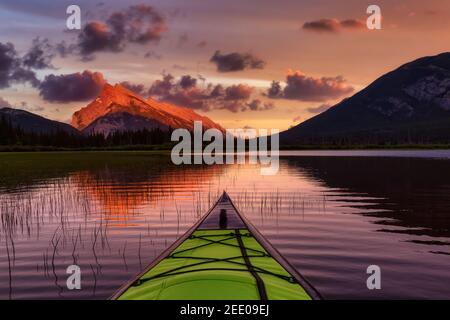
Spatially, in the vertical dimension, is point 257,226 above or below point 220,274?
below

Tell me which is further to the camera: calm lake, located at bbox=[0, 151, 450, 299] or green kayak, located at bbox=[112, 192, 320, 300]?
calm lake, located at bbox=[0, 151, 450, 299]

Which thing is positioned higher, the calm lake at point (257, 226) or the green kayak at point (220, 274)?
the green kayak at point (220, 274)

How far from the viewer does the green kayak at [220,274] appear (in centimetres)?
827

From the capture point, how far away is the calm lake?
42.0 ft

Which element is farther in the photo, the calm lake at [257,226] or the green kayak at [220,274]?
the calm lake at [257,226]

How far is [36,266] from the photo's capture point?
14.6 m

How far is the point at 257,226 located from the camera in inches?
832

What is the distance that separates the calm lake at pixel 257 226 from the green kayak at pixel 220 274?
201 cm

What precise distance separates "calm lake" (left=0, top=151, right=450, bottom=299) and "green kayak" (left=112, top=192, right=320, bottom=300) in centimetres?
201

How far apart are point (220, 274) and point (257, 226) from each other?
40.2ft

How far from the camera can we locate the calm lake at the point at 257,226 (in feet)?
42.0

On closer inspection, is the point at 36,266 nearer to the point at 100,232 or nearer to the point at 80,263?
the point at 80,263

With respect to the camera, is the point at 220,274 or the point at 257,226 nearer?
the point at 220,274
